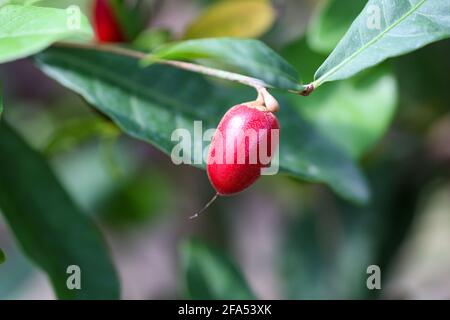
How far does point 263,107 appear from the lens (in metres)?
0.66

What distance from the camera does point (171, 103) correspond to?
884mm

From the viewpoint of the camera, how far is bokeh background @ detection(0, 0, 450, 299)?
52.6 inches

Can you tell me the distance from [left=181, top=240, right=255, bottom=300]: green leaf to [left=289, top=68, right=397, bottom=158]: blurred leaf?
20 cm

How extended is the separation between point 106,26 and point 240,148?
43 cm

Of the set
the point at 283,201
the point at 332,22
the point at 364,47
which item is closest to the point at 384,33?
the point at 364,47

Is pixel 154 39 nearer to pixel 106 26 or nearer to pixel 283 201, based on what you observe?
pixel 106 26

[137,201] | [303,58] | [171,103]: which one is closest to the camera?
[171,103]

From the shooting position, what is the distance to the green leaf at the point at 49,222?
89cm

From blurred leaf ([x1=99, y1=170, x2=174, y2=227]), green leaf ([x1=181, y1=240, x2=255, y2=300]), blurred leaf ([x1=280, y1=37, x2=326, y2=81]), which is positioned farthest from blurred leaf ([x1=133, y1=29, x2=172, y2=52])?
blurred leaf ([x1=99, y1=170, x2=174, y2=227])

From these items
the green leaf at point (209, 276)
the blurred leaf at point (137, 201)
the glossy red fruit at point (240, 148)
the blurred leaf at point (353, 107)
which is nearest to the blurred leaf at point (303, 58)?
the blurred leaf at point (353, 107)

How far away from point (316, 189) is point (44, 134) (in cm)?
50

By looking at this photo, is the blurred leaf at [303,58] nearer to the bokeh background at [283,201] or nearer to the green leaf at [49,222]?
the bokeh background at [283,201]

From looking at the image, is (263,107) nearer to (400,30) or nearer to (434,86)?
(400,30)
